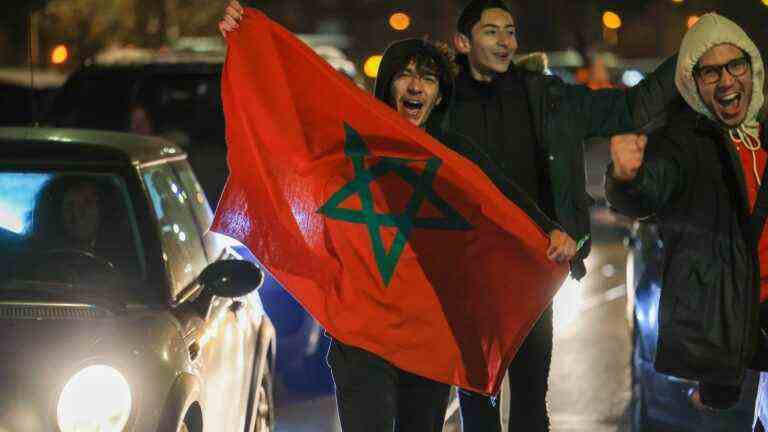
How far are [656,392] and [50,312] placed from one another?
326 cm

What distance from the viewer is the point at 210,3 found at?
119 ft

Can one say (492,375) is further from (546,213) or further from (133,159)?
(133,159)

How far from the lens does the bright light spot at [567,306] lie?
43.7ft

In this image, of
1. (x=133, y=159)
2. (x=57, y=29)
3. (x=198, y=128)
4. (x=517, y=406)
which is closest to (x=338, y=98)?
(x=133, y=159)

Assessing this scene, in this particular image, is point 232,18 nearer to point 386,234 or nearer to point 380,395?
point 386,234

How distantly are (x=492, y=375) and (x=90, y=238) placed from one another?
5.22 ft

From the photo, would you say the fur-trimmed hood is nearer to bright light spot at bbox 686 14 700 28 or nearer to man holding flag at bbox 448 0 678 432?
bright light spot at bbox 686 14 700 28

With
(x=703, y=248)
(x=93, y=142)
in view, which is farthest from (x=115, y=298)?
(x=703, y=248)

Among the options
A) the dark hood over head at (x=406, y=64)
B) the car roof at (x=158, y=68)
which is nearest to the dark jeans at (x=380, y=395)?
the dark hood over head at (x=406, y=64)

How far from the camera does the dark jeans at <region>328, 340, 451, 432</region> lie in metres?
5.64

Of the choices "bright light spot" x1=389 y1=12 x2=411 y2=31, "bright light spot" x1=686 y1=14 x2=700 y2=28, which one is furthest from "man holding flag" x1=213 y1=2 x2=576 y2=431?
"bright light spot" x1=389 y1=12 x2=411 y2=31

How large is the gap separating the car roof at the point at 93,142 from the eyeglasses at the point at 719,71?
2.17 m

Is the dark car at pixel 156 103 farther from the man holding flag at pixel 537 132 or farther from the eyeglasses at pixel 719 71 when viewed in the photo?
the eyeglasses at pixel 719 71

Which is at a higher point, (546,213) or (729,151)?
(729,151)
